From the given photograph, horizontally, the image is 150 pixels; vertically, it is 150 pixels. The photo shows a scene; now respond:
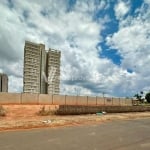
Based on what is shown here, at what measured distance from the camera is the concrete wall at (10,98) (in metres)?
46.9

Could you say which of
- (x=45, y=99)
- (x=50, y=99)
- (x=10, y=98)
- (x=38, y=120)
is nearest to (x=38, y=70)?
(x=50, y=99)

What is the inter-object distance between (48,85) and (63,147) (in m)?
54.9

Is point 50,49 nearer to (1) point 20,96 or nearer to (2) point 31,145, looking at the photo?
(1) point 20,96

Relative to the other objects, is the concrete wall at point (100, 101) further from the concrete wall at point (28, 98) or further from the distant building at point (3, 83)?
the distant building at point (3, 83)

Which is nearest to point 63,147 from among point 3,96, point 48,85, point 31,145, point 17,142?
point 31,145

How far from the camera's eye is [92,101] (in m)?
61.2

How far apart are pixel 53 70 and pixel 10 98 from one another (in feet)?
77.5

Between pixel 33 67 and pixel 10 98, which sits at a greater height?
pixel 33 67

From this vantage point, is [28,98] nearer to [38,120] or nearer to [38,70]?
[38,70]

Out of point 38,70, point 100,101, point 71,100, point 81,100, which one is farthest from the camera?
point 38,70

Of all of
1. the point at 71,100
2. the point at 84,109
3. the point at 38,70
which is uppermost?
the point at 38,70

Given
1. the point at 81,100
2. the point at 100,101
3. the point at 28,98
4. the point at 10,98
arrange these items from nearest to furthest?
the point at 10,98
the point at 28,98
the point at 81,100
the point at 100,101

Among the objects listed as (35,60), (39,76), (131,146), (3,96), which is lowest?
(131,146)

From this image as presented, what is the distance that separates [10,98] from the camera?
47312mm
